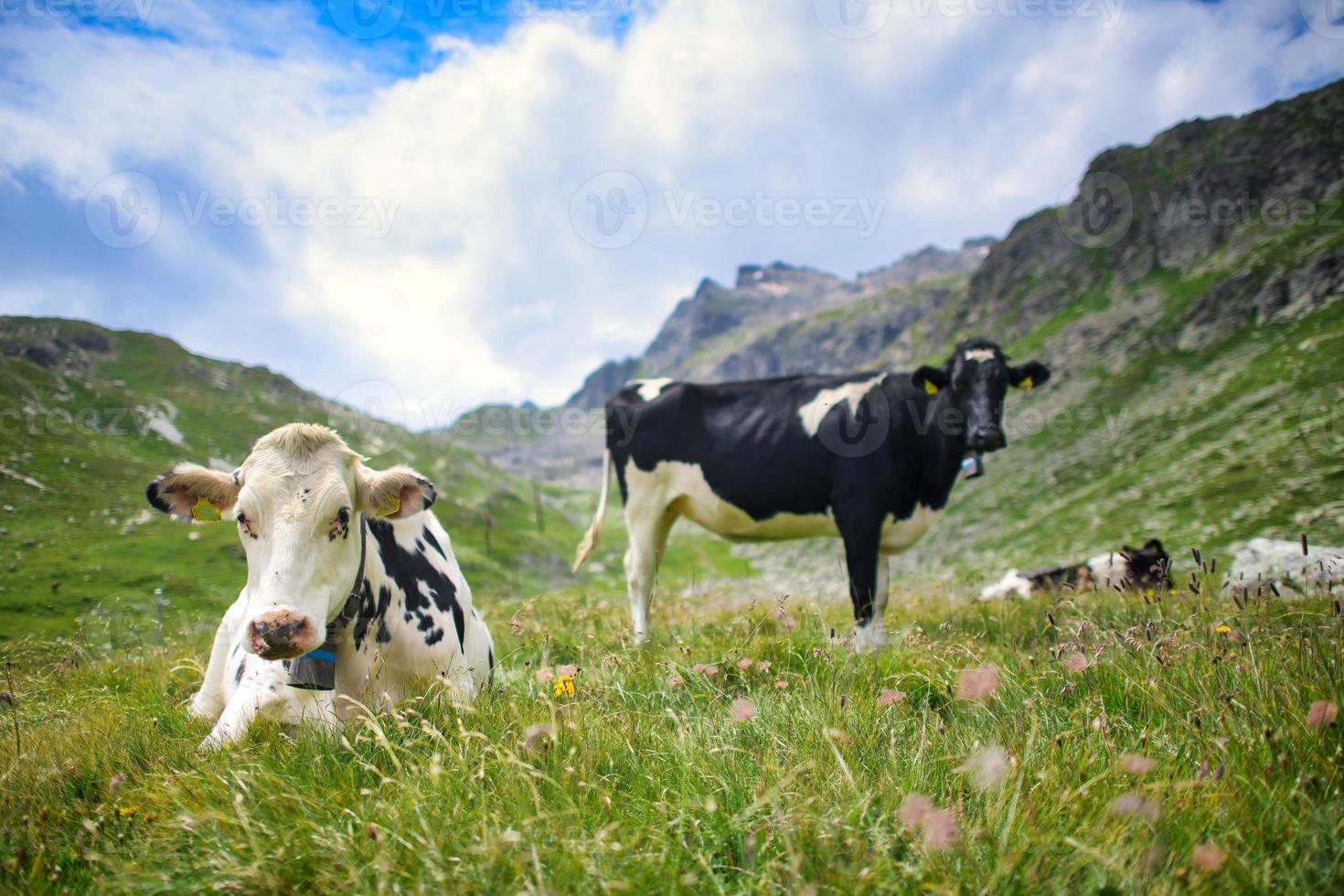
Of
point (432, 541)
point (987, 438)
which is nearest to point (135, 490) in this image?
point (432, 541)

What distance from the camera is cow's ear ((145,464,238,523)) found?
396 cm

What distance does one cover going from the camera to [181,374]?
10075 centimetres

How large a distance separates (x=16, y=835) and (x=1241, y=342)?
70903 millimetres

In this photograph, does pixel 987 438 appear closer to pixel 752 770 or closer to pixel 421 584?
pixel 752 770

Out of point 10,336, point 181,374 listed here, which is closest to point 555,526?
point 181,374

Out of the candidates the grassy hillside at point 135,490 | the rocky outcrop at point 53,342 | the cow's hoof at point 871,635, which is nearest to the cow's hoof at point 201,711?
the grassy hillside at point 135,490

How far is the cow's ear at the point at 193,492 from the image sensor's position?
3.96m

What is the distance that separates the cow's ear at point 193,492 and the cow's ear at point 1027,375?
28.1 ft

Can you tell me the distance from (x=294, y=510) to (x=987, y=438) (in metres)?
7.04

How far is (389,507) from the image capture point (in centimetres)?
420

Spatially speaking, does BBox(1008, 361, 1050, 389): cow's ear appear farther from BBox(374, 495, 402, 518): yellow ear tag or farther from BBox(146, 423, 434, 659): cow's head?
BBox(146, 423, 434, 659): cow's head

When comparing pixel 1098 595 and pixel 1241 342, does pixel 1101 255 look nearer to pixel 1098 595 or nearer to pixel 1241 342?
pixel 1241 342

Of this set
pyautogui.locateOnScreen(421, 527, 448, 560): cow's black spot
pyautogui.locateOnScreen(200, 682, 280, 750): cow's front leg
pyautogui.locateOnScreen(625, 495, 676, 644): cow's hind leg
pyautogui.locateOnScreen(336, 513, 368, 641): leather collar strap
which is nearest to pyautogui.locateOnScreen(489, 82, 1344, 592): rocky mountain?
pyautogui.locateOnScreen(625, 495, 676, 644): cow's hind leg

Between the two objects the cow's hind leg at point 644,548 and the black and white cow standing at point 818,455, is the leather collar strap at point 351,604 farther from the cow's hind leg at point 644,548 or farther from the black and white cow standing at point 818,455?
the black and white cow standing at point 818,455
